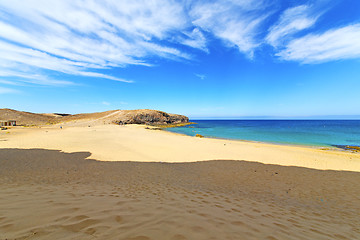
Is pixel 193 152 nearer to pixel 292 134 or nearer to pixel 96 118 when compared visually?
pixel 292 134

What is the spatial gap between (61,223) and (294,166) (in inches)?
527

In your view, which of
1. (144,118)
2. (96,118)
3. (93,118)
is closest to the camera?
(96,118)

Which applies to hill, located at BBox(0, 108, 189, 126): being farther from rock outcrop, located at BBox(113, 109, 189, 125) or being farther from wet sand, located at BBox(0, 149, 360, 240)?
wet sand, located at BBox(0, 149, 360, 240)

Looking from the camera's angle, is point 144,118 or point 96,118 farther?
point 144,118

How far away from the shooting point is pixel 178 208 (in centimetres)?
386

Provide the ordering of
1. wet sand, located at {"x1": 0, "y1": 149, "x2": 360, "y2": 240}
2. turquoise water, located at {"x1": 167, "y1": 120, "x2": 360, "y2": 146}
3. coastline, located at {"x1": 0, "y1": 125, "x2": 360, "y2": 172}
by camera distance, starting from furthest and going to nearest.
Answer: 1. turquoise water, located at {"x1": 167, "y1": 120, "x2": 360, "y2": 146}
2. coastline, located at {"x1": 0, "y1": 125, "x2": 360, "y2": 172}
3. wet sand, located at {"x1": 0, "y1": 149, "x2": 360, "y2": 240}

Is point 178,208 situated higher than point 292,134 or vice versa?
point 178,208

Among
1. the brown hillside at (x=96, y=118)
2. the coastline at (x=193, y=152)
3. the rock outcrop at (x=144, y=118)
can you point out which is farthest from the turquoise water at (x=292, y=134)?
the brown hillside at (x=96, y=118)

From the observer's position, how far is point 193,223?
3061 millimetres

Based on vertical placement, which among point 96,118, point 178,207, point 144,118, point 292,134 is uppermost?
point 96,118

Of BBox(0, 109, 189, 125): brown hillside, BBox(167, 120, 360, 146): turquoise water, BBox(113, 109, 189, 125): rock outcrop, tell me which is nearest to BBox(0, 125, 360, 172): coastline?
BBox(167, 120, 360, 146): turquoise water

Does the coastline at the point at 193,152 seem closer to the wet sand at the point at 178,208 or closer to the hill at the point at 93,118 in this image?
the wet sand at the point at 178,208

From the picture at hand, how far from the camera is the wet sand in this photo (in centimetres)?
263

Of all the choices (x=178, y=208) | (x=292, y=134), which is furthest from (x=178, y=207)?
(x=292, y=134)
